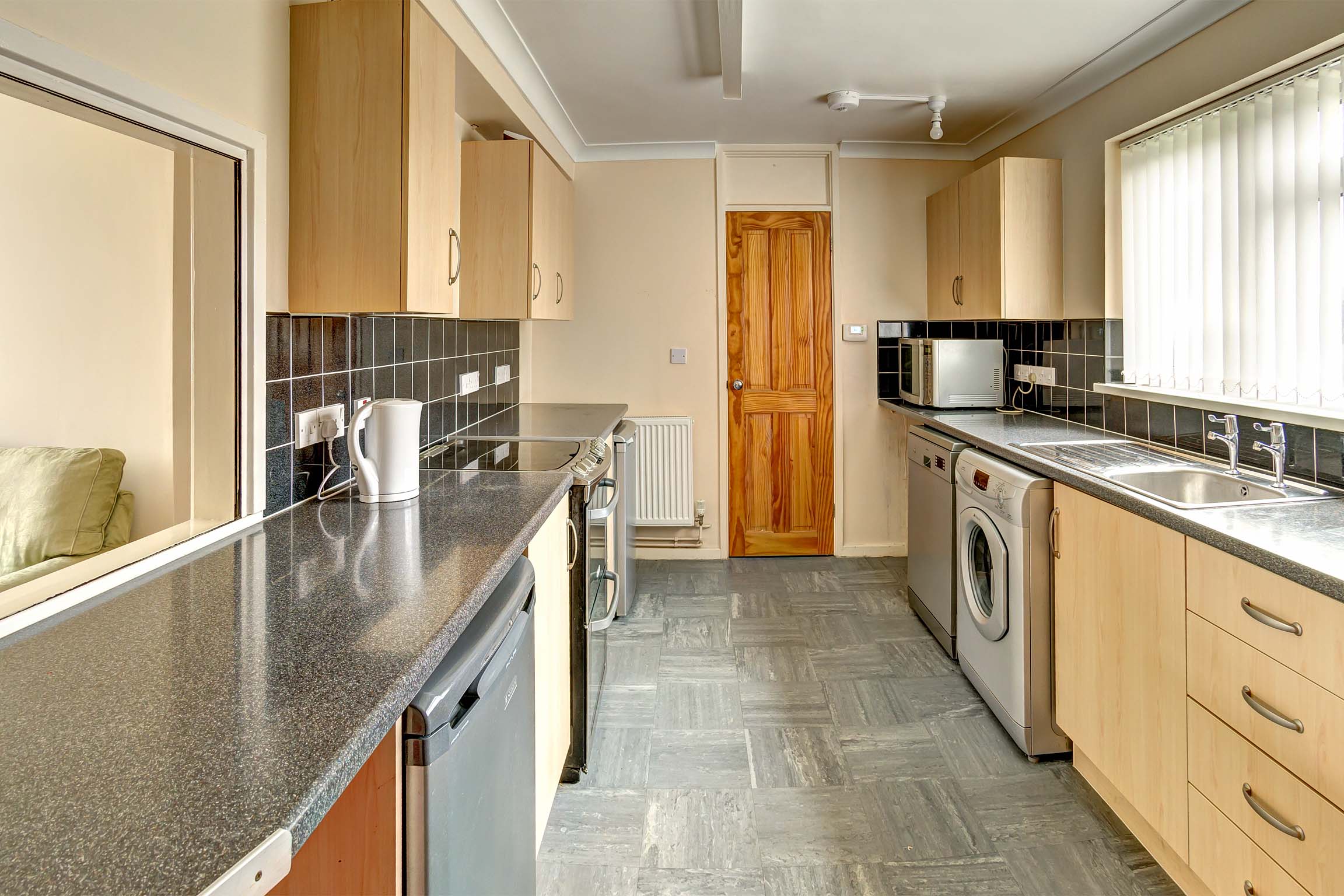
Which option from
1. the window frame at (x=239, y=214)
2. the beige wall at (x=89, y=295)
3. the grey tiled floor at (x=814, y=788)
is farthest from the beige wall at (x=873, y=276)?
the beige wall at (x=89, y=295)

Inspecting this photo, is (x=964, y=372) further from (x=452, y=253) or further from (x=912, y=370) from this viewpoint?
(x=452, y=253)

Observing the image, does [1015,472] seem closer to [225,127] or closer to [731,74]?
[731,74]

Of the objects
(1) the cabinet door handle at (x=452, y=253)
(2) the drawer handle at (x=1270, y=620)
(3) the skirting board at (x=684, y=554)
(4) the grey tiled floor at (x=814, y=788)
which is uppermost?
A: (1) the cabinet door handle at (x=452, y=253)

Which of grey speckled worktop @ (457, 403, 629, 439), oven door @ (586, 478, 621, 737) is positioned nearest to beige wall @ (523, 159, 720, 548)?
grey speckled worktop @ (457, 403, 629, 439)

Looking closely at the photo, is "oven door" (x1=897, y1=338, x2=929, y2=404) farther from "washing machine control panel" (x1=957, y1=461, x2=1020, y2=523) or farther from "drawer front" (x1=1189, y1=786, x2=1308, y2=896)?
"drawer front" (x1=1189, y1=786, x2=1308, y2=896)

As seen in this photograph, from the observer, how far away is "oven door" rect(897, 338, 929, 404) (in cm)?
379

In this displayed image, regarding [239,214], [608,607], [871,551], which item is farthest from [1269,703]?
[871,551]

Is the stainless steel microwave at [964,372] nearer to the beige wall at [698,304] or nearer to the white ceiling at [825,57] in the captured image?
the beige wall at [698,304]

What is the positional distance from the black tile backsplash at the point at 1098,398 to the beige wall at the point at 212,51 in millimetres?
2608

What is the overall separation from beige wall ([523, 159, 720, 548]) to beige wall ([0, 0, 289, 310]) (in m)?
2.58

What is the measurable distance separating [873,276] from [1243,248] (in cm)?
211

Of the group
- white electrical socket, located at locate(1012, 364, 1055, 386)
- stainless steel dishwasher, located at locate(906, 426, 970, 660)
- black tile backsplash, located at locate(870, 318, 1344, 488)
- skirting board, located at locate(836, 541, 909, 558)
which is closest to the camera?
black tile backsplash, located at locate(870, 318, 1344, 488)

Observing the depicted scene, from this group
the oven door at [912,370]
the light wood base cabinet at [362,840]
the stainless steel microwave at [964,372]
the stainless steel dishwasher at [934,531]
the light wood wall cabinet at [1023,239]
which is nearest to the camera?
the light wood base cabinet at [362,840]

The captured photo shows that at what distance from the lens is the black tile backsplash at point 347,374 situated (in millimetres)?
1710
